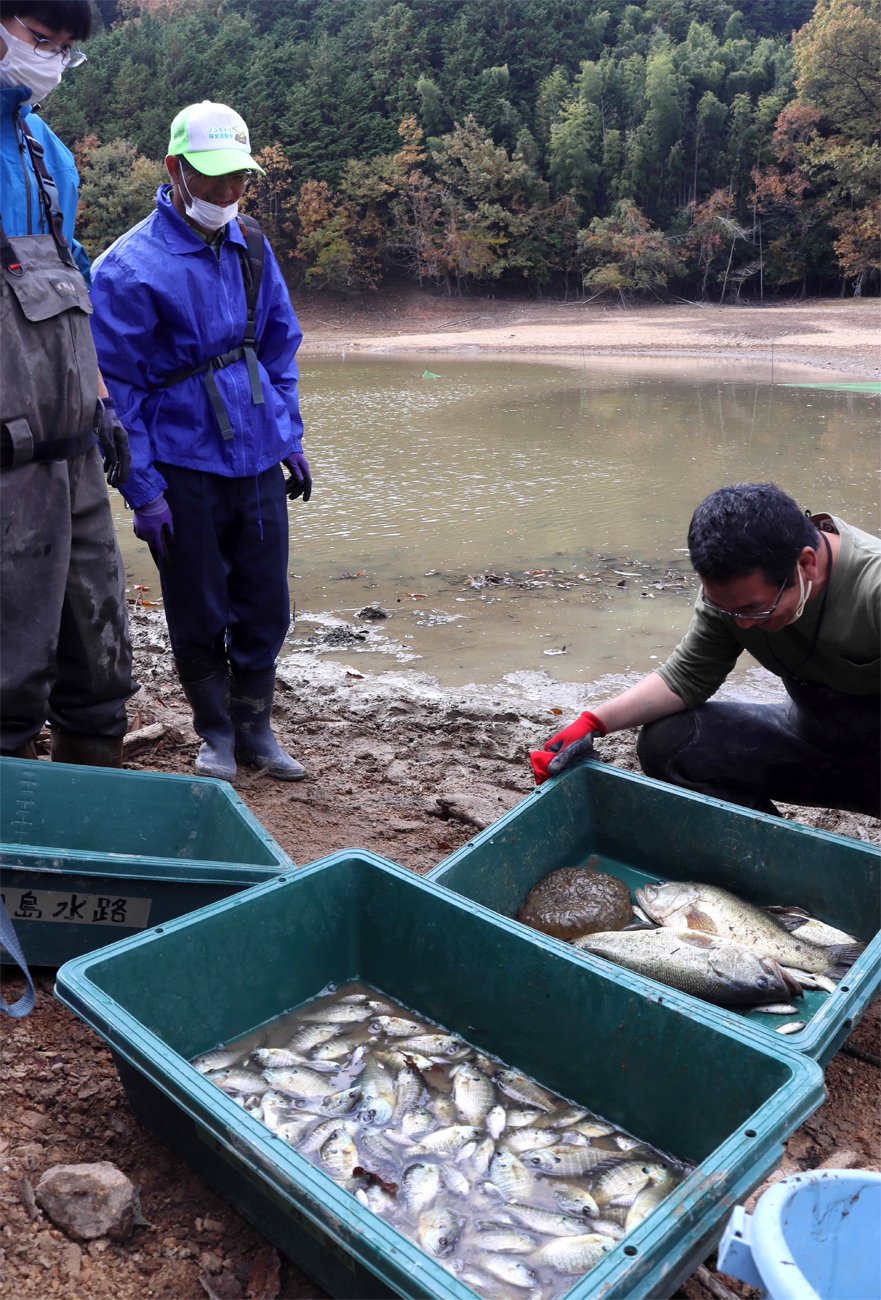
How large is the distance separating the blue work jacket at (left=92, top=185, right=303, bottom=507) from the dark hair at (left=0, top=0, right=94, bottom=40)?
34.1 inches

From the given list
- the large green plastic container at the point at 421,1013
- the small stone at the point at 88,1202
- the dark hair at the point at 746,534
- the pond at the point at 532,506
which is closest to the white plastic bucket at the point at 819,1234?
the large green plastic container at the point at 421,1013

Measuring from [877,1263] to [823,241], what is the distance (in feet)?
126

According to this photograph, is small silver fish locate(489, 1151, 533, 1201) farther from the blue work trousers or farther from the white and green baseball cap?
the white and green baseball cap

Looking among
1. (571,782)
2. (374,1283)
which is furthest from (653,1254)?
(571,782)

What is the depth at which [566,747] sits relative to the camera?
342 cm

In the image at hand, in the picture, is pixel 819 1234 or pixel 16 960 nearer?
pixel 819 1234

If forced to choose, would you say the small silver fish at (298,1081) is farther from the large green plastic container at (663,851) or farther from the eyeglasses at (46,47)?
the eyeglasses at (46,47)

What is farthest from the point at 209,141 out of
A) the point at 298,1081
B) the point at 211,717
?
the point at 298,1081

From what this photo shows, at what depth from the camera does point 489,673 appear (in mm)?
5727

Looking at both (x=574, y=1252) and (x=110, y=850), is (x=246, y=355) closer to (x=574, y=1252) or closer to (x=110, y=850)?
(x=110, y=850)

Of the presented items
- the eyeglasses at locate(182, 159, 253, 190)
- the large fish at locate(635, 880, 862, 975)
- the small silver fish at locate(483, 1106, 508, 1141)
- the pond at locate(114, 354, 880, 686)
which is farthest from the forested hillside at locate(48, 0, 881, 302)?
the small silver fish at locate(483, 1106, 508, 1141)

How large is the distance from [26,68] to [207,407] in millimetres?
1222

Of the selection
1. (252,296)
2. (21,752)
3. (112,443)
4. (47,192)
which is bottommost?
(21,752)

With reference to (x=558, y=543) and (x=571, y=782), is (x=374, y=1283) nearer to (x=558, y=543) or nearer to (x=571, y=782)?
(x=571, y=782)
